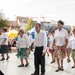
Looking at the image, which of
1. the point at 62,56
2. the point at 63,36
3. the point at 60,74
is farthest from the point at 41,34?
the point at 60,74

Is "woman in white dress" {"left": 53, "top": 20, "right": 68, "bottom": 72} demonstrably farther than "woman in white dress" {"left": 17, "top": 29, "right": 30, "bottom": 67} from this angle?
No

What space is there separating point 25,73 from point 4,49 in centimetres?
311

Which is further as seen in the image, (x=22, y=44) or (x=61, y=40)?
(x=22, y=44)

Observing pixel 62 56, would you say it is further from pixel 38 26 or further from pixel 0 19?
pixel 0 19

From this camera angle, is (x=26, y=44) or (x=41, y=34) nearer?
(x=41, y=34)

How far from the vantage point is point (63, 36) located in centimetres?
488

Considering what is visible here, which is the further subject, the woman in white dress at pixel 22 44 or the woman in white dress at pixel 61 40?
the woman in white dress at pixel 22 44

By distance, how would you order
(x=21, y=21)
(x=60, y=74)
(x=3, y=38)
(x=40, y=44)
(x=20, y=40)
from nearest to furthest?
(x=40, y=44) < (x=60, y=74) < (x=20, y=40) < (x=3, y=38) < (x=21, y=21)

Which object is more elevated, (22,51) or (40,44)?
(40,44)

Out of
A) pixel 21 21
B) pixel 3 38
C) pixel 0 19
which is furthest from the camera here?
pixel 21 21

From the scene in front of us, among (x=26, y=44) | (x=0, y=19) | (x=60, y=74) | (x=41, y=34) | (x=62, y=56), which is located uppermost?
(x=0, y=19)

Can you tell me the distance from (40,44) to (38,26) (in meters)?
0.60

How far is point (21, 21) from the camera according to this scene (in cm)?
7294

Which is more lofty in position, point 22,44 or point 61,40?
point 61,40
